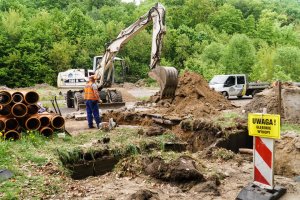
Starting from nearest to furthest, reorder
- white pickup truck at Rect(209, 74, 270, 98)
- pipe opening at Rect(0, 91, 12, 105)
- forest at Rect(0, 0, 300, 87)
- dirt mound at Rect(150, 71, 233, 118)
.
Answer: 1. pipe opening at Rect(0, 91, 12, 105)
2. dirt mound at Rect(150, 71, 233, 118)
3. white pickup truck at Rect(209, 74, 270, 98)
4. forest at Rect(0, 0, 300, 87)

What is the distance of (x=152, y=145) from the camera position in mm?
10109

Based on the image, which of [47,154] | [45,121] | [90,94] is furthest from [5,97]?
[90,94]

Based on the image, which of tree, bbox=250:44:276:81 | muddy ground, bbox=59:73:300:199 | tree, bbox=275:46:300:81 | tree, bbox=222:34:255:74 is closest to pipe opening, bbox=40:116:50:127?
muddy ground, bbox=59:73:300:199

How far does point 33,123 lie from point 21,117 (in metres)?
0.39

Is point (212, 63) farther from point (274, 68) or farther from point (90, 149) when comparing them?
point (90, 149)

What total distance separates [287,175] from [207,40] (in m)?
54.3

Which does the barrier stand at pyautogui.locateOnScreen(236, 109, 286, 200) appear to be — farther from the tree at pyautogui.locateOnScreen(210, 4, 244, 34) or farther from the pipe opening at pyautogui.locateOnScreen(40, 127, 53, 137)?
the tree at pyautogui.locateOnScreen(210, 4, 244, 34)

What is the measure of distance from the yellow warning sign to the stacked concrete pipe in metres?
5.93

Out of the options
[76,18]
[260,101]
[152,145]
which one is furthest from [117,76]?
[76,18]

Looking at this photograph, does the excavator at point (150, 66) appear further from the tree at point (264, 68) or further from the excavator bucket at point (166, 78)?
the tree at point (264, 68)

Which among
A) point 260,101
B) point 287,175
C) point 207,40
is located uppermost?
point 207,40

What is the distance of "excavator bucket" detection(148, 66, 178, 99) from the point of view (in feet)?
47.5

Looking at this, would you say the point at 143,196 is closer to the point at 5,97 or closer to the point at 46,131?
the point at 46,131

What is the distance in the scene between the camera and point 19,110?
32.2ft
